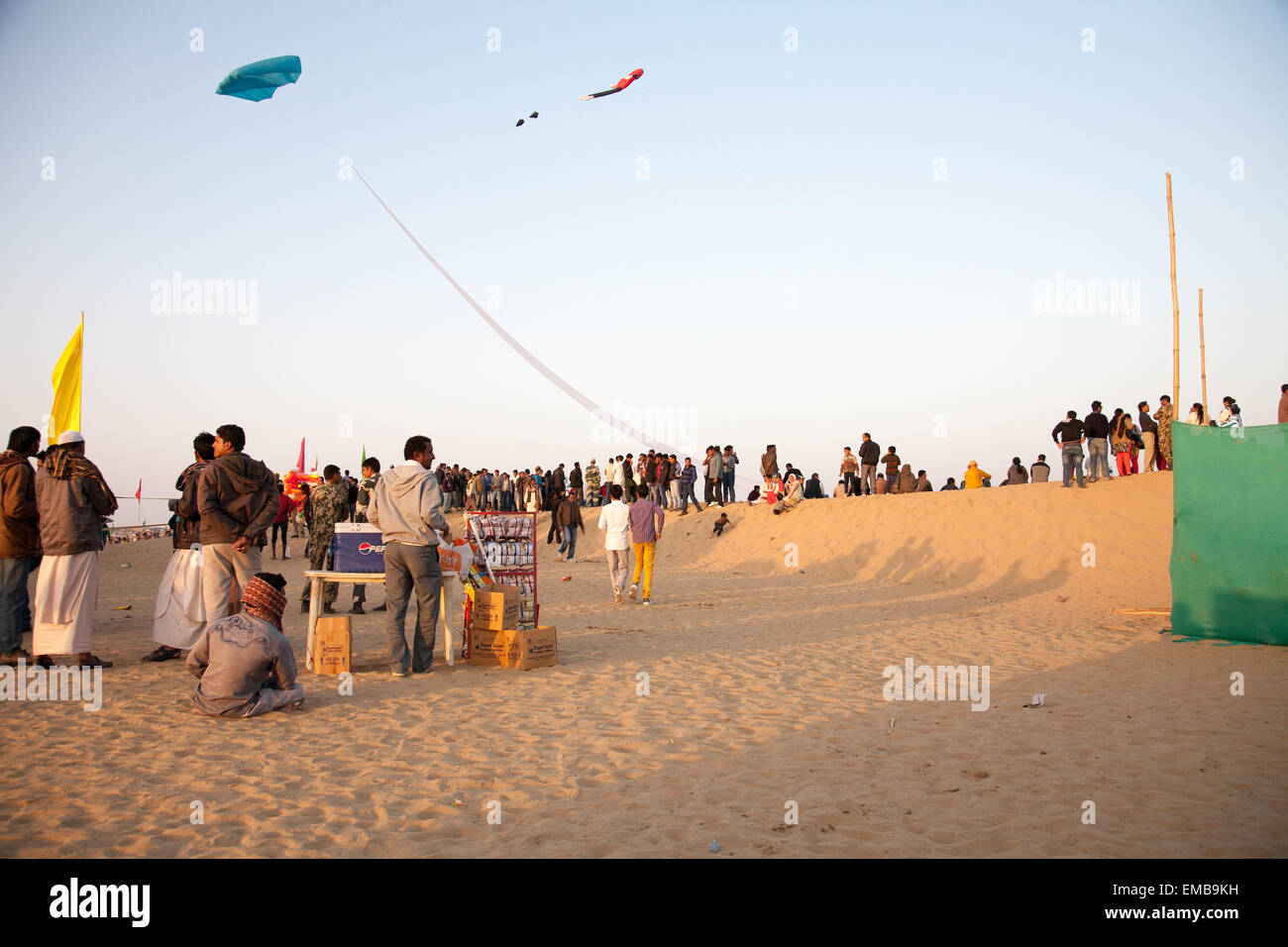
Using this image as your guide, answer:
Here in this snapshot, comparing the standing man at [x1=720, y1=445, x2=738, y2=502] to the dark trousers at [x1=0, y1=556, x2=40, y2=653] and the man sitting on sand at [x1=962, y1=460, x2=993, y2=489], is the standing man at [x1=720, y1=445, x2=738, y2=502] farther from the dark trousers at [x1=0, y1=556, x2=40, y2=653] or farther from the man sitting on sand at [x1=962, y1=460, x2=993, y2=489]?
the dark trousers at [x1=0, y1=556, x2=40, y2=653]

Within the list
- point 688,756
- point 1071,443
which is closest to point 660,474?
point 1071,443

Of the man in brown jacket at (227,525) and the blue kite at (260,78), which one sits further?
the blue kite at (260,78)

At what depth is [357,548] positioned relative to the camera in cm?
854

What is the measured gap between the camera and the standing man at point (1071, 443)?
19.9 meters

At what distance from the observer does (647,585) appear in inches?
560

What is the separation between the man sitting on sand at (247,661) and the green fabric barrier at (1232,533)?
10.3m

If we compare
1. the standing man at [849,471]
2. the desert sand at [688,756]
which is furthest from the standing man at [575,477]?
the desert sand at [688,756]

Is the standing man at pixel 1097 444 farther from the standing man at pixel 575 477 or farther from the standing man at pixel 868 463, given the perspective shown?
the standing man at pixel 575 477

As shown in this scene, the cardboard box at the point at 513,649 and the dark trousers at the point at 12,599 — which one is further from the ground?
the dark trousers at the point at 12,599

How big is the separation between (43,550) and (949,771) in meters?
7.54

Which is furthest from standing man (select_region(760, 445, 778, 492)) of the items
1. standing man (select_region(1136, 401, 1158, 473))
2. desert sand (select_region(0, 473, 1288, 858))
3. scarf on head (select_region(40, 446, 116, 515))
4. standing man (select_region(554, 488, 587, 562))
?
scarf on head (select_region(40, 446, 116, 515))

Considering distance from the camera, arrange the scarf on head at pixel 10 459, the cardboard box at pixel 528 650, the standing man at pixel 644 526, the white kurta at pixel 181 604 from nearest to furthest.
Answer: the scarf on head at pixel 10 459 < the white kurta at pixel 181 604 < the cardboard box at pixel 528 650 < the standing man at pixel 644 526
